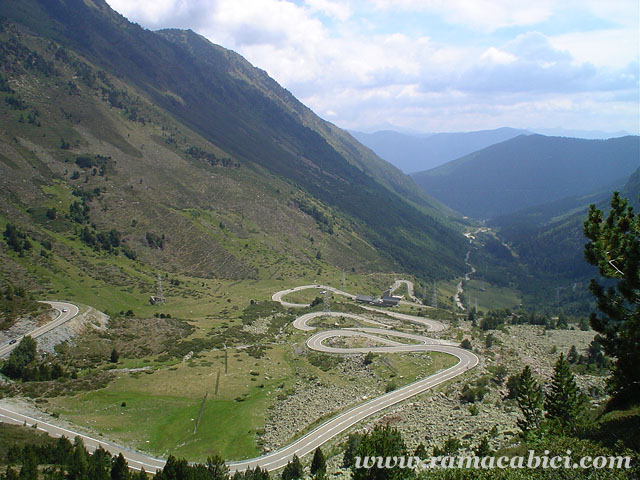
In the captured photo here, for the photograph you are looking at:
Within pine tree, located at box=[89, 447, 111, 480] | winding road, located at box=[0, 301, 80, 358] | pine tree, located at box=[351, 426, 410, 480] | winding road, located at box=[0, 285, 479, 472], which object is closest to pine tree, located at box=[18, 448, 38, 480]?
pine tree, located at box=[89, 447, 111, 480]

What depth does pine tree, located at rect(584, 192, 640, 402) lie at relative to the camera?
24625 mm

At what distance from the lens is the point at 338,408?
183 feet

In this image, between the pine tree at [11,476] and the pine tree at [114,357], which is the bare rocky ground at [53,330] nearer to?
the pine tree at [114,357]

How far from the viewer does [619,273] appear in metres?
25.2

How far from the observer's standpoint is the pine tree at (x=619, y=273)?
80.8 ft

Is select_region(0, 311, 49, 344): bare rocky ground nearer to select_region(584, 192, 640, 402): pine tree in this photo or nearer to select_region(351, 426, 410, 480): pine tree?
select_region(351, 426, 410, 480): pine tree

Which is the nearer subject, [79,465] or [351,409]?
[79,465]

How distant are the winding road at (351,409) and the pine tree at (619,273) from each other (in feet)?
98.8

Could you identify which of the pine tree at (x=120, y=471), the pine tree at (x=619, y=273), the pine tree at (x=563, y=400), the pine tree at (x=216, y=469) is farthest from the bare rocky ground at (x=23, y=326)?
the pine tree at (x=619, y=273)

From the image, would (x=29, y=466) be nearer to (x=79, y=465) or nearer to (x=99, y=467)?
(x=79, y=465)

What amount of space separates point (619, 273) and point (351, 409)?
3710cm

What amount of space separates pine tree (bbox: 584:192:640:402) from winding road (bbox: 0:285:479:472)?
30101mm

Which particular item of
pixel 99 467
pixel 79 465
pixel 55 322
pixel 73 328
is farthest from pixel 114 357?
pixel 99 467

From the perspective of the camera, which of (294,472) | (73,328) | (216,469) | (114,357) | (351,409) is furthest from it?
(73,328)
